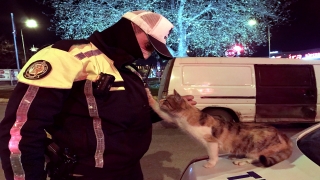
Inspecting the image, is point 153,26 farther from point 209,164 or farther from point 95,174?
point 209,164

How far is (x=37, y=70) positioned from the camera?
1.37 m

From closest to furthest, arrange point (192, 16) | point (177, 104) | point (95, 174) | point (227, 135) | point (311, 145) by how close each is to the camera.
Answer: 1. point (95, 174)
2. point (311, 145)
3. point (227, 135)
4. point (177, 104)
5. point (192, 16)

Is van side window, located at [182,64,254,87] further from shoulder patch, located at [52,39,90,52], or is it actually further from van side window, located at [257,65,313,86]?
shoulder patch, located at [52,39,90,52]

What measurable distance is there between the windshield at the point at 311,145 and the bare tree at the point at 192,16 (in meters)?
12.9

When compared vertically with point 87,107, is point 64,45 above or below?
above

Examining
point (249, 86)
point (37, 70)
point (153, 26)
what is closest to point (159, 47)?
point (153, 26)

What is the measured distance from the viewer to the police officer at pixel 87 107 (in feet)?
4.37

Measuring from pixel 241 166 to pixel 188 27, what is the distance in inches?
564

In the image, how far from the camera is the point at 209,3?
14.8 meters

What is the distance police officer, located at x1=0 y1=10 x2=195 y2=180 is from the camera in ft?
4.37

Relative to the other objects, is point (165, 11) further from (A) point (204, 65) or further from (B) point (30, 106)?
(B) point (30, 106)

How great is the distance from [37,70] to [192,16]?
14310 millimetres

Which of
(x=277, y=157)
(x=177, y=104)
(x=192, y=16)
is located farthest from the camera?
(x=192, y=16)

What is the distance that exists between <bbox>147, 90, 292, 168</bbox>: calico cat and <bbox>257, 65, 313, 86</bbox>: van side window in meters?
4.76
